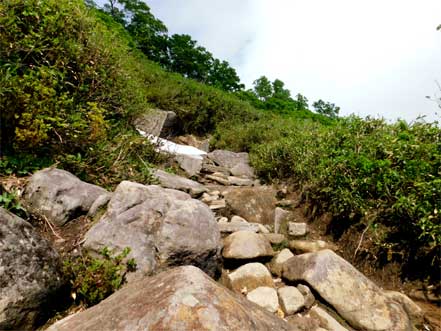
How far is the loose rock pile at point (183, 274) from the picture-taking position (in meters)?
1.49

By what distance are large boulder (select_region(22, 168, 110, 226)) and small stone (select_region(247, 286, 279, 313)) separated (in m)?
1.88

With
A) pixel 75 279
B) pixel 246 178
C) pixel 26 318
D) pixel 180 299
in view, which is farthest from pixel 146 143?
pixel 180 299

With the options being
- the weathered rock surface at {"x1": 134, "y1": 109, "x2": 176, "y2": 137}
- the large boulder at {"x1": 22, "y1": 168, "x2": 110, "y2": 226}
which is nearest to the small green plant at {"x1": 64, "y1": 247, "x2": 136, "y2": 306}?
the large boulder at {"x1": 22, "y1": 168, "x2": 110, "y2": 226}

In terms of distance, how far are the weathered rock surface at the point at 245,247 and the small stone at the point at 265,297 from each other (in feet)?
1.42

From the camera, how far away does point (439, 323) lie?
8.58 feet

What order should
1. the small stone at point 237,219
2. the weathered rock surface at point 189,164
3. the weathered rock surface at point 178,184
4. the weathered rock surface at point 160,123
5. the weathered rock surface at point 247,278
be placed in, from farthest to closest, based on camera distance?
1. the weathered rock surface at point 160,123
2. the weathered rock surface at point 189,164
3. the weathered rock surface at point 178,184
4. the small stone at point 237,219
5. the weathered rock surface at point 247,278

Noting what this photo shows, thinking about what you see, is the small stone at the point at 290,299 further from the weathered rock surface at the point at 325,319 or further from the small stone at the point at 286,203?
the small stone at the point at 286,203

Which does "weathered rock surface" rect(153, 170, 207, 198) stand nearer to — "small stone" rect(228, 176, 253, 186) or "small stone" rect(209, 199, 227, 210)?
"small stone" rect(209, 199, 227, 210)

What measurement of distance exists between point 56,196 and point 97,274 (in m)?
1.06

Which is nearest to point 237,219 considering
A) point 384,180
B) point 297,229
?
point 297,229

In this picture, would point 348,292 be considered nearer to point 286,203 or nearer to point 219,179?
point 286,203

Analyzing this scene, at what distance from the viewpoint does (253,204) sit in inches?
178

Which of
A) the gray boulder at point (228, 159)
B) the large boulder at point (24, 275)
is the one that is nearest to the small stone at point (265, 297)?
the large boulder at point (24, 275)

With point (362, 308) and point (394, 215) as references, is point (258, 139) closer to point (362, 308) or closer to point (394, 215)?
point (394, 215)
